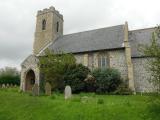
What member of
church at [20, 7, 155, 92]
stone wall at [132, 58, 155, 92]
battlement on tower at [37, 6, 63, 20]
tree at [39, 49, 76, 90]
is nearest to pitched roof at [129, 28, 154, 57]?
church at [20, 7, 155, 92]

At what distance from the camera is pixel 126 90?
22812mm

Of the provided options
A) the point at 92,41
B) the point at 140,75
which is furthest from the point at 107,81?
the point at 92,41

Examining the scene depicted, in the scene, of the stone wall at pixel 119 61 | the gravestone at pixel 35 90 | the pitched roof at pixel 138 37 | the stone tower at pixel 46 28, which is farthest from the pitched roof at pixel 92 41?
the gravestone at pixel 35 90

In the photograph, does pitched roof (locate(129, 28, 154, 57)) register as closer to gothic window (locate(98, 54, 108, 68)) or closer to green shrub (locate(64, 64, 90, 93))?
gothic window (locate(98, 54, 108, 68))

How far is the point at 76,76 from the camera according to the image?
2445cm

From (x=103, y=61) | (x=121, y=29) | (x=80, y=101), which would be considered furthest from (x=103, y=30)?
(x=80, y=101)

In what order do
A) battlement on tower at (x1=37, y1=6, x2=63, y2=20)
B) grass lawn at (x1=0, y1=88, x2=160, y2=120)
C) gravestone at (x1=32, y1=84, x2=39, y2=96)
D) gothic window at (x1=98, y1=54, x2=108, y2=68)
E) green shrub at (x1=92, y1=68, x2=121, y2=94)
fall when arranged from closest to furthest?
grass lawn at (x1=0, y1=88, x2=160, y2=120), gravestone at (x1=32, y1=84, x2=39, y2=96), green shrub at (x1=92, y1=68, x2=121, y2=94), gothic window at (x1=98, y1=54, x2=108, y2=68), battlement on tower at (x1=37, y1=6, x2=63, y2=20)

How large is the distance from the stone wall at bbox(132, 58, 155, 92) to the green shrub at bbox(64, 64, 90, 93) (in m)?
5.75

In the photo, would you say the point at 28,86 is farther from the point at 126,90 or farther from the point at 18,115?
the point at 18,115

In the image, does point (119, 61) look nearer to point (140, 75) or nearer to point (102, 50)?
point (102, 50)

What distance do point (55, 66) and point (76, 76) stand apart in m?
2.71

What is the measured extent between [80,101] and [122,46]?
12975 millimetres

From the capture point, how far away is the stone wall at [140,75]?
2433 cm

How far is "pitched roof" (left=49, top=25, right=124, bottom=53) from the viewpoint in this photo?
89.6 feet
